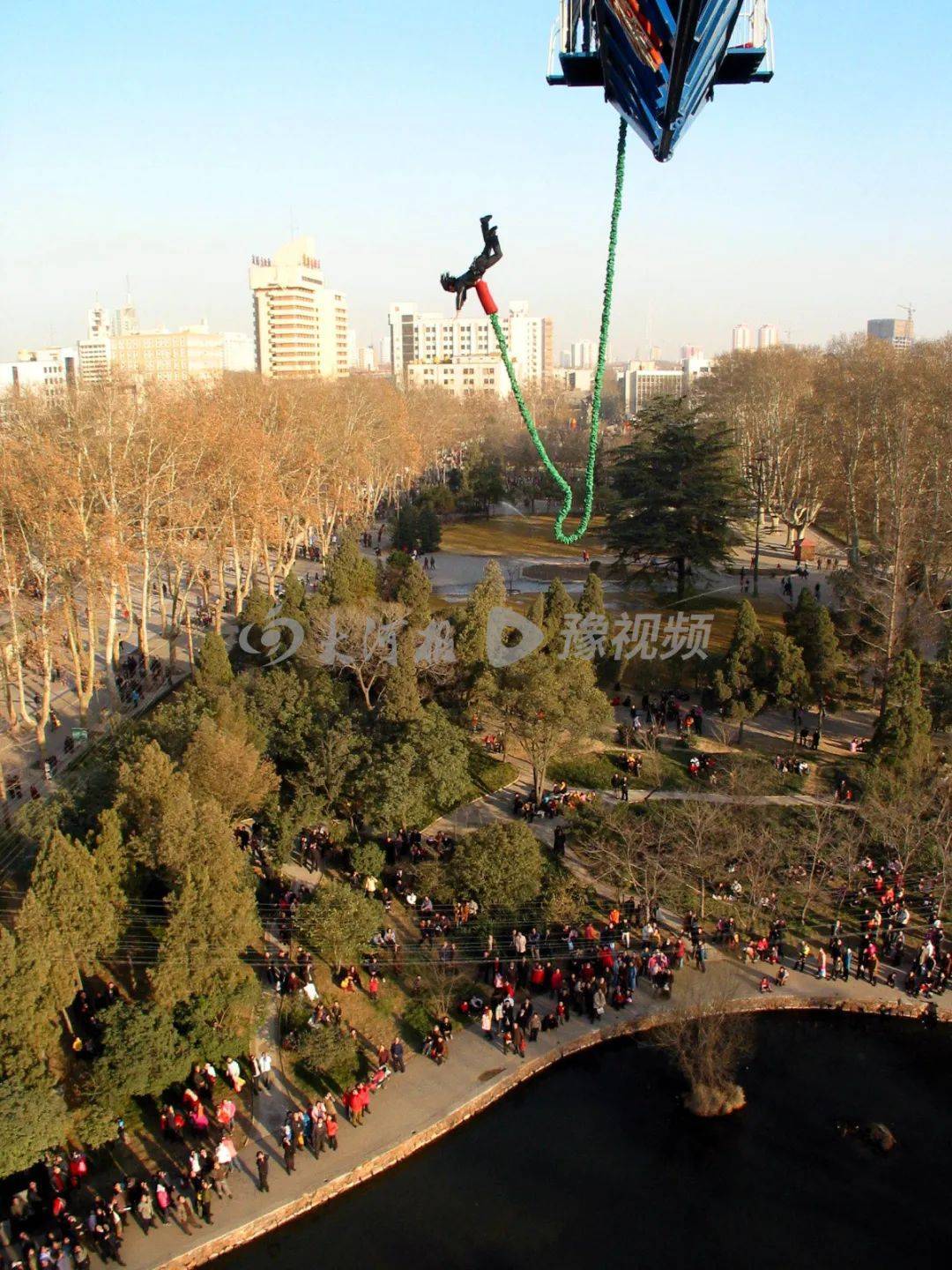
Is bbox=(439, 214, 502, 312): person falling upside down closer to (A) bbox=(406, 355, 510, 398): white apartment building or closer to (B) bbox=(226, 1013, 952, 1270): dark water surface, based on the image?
(B) bbox=(226, 1013, 952, 1270): dark water surface

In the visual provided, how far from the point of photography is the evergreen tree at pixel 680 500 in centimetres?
2586

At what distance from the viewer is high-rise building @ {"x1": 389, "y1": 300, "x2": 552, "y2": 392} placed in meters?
99.7

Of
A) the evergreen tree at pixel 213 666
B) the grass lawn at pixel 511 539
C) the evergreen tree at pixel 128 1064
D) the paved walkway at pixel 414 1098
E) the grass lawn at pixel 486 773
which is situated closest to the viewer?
the paved walkway at pixel 414 1098

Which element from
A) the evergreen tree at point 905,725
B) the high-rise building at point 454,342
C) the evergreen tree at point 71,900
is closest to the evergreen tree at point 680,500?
the evergreen tree at point 905,725

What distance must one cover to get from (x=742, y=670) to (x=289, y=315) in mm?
71898

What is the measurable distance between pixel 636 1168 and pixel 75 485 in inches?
605

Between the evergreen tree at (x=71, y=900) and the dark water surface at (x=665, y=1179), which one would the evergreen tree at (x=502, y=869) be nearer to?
the dark water surface at (x=665, y=1179)

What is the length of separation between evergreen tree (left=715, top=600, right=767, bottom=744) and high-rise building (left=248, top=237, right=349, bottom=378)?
66292 mm

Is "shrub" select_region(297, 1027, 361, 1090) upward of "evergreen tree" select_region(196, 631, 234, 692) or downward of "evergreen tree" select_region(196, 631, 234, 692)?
downward

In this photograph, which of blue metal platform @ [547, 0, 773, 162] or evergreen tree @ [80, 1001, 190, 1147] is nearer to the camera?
blue metal platform @ [547, 0, 773, 162]

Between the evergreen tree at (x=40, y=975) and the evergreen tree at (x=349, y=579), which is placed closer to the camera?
the evergreen tree at (x=40, y=975)

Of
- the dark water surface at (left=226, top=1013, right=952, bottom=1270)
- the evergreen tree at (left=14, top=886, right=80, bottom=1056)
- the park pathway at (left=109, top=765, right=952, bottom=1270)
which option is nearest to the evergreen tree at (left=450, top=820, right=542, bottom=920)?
the park pathway at (left=109, top=765, right=952, bottom=1270)

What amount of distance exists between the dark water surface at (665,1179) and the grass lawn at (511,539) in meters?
24.6

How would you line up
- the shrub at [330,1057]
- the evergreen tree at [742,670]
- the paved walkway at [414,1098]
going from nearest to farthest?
1. the paved walkway at [414,1098]
2. the shrub at [330,1057]
3. the evergreen tree at [742,670]
